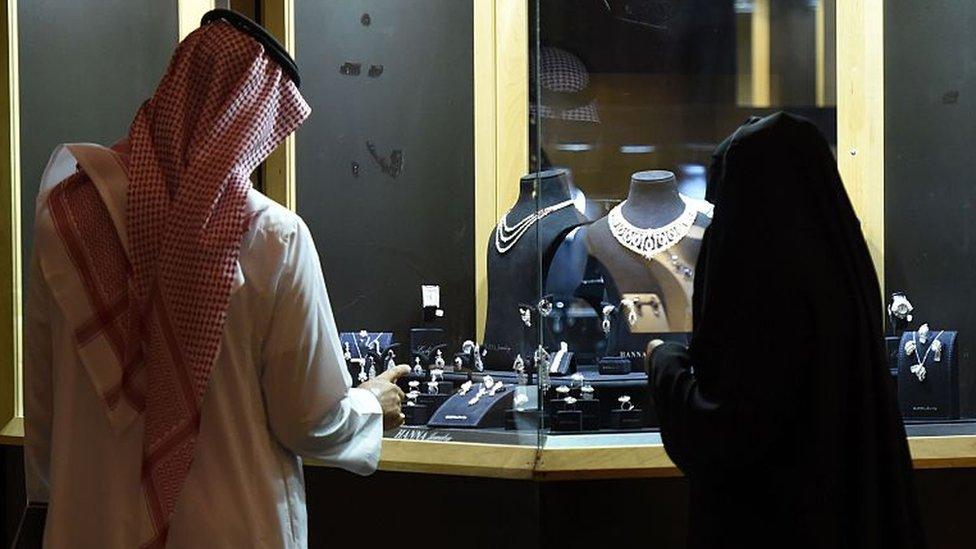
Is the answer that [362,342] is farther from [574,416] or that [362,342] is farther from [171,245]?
[171,245]

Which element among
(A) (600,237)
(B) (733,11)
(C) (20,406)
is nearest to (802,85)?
(B) (733,11)

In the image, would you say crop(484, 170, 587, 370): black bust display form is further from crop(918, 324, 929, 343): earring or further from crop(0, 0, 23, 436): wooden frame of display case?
crop(0, 0, 23, 436): wooden frame of display case

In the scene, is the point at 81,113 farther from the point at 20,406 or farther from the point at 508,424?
the point at 508,424

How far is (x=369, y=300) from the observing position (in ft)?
11.0

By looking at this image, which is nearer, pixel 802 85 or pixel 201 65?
pixel 201 65

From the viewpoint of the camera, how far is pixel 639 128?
3.07 meters

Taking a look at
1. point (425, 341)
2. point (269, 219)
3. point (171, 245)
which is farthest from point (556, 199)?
point (171, 245)

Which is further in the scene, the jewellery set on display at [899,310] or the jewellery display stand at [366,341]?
the jewellery display stand at [366,341]

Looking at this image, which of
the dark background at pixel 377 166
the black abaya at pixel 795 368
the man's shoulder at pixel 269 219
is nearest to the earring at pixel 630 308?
the dark background at pixel 377 166

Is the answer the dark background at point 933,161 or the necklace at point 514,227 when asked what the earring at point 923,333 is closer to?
the dark background at point 933,161

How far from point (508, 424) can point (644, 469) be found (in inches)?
13.0

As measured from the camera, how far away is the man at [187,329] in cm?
196

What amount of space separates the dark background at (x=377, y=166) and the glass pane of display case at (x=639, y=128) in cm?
40

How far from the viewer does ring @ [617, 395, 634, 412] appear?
288 cm
